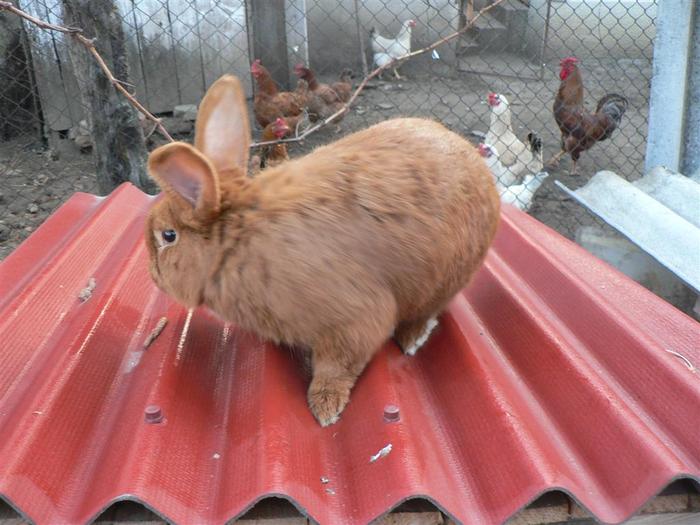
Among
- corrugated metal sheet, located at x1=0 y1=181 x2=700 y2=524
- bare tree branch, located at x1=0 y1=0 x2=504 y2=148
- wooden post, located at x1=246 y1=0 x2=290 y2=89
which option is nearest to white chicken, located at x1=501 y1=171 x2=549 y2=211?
bare tree branch, located at x1=0 y1=0 x2=504 y2=148

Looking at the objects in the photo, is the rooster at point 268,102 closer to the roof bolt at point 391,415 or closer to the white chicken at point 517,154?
the white chicken at point 517,154

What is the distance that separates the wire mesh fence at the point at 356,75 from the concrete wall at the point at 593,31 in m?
0.02

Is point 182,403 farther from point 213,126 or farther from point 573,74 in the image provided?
point 573,74

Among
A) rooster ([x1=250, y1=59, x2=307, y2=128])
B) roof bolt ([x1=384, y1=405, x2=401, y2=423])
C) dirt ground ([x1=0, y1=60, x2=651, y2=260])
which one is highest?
roof bolt ([x1=384, y1=405, x2=401, y2=423])

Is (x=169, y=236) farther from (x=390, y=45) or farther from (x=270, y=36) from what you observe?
(x=390, y=45)

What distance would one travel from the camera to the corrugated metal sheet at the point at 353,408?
1660 mm

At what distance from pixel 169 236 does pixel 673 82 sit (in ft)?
11.2

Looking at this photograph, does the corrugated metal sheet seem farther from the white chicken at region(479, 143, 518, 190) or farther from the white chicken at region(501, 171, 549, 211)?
the white chicken at region(479, 143, 518, 190)

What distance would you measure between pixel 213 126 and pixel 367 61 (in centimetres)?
770

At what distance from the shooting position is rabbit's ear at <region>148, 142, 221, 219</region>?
1.76m

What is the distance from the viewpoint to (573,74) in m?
6.81

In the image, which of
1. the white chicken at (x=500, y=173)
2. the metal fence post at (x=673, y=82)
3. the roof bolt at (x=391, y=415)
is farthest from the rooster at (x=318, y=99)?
the roof bolt at (x=391, y=415)

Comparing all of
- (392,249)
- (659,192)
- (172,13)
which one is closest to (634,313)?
(392,249)

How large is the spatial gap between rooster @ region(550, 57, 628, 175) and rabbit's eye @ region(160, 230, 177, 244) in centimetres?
527
